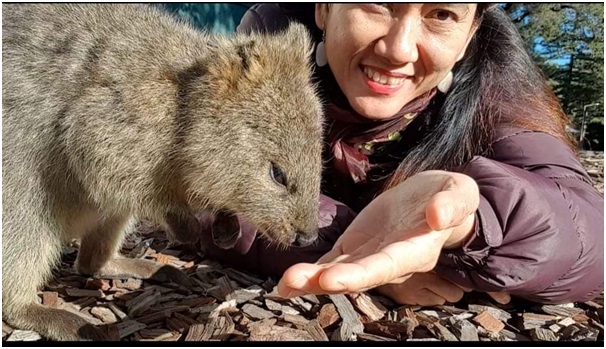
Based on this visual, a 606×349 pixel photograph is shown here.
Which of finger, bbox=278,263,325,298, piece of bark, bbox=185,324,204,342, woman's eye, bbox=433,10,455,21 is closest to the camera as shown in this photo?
finger, bbox=278,263,325,298

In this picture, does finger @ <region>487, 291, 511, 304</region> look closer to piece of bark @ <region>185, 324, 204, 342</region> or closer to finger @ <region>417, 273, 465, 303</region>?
finger @ <region>417, 273, 465, 303</region>

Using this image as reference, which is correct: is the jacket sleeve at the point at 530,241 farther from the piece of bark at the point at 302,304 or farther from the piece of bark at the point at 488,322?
the piece of bark at the point at 302,304

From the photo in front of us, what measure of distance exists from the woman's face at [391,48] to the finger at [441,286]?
3.78 feet

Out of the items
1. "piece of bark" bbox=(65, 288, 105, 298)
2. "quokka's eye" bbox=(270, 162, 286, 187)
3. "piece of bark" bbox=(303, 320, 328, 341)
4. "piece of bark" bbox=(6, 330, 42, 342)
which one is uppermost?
"quokka's eye" bbox=(270, 162, 286, 187)

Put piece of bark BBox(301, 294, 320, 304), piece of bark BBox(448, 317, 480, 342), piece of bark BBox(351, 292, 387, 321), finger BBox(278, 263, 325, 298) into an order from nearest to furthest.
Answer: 1. finger BBox(278, 263, 325, 298)
2. piece of bark BBox(448, 317, 480, 342)
3. piece of bark BBox(351, 292, 387, 321)
4. piece of bark BBox(301, 294, 320, 304)

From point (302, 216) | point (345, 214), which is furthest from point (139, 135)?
point (345, 214)

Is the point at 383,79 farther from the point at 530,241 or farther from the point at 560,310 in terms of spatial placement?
the point at 560,310

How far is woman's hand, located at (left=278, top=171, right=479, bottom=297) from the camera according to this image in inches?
93.4

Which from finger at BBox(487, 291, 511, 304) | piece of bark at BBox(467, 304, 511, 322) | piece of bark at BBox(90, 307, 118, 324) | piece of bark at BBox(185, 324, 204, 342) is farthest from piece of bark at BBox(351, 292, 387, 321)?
piece of bark at BBox(90, 307, 118, 324)

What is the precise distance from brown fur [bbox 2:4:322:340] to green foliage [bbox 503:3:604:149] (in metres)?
4.90

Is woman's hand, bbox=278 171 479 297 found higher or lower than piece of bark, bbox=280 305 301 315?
higher

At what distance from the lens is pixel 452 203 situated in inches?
94.6

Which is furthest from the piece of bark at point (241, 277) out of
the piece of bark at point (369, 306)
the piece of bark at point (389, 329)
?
the piece of bark at point (389, 329)

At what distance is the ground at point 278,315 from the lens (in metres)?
3.19
